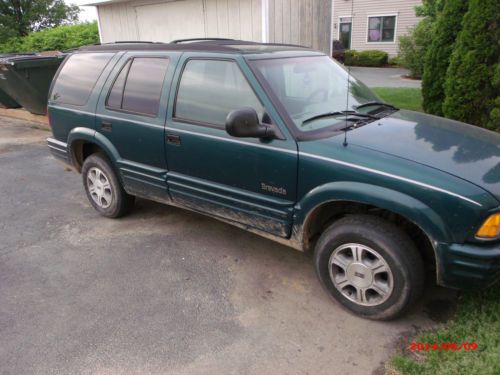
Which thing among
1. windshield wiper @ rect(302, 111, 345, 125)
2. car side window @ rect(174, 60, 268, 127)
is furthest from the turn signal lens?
car side window @ rect(174, 60, 268, 127)

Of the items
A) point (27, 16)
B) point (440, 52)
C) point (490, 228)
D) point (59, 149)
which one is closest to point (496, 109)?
point (440, 52)

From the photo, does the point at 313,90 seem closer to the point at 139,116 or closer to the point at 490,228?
the point at 139,116

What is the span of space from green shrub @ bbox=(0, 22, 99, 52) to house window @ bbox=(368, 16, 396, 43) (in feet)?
48.2

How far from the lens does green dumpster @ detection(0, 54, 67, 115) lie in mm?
8680

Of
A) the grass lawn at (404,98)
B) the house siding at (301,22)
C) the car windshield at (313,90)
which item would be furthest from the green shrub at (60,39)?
the car windshield at (313,90)

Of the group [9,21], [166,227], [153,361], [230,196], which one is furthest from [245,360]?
[9,21]

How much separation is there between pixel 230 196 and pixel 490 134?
2145 millimetres

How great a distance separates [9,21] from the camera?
22.5 metres

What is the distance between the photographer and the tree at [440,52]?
612 cm

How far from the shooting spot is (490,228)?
7.98 ft

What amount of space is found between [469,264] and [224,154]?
1.86 metres

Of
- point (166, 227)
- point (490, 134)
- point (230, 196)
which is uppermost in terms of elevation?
point (490, 134)

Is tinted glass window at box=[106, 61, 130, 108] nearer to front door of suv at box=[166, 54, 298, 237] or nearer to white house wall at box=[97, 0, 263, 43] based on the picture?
front door of suv at box=[166, 54, 298, 237]

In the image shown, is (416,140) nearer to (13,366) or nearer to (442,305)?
(442,305)
